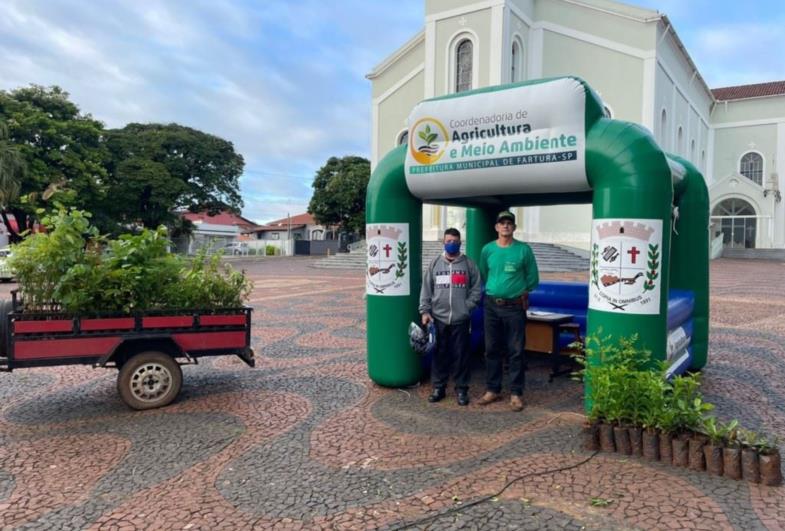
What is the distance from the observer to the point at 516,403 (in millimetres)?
5215

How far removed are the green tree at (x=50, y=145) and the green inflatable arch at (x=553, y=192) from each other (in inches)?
1071

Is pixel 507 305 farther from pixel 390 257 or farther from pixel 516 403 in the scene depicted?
pixel 390 257

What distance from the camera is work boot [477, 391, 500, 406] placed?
5.36 metres

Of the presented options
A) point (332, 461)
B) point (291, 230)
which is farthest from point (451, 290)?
point (291, 230)

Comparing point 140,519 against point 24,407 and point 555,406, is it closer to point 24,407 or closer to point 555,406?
point 24,407

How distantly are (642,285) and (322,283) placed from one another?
1607 centimetres

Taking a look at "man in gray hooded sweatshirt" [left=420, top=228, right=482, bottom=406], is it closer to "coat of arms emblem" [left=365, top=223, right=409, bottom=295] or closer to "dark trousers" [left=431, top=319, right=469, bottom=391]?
"dark trousers" [left=431, top=319, right=469, bottom=391]

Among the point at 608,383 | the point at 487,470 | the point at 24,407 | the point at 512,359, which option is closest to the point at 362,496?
the point at 487,470

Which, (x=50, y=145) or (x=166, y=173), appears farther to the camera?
(x=166, y=173)

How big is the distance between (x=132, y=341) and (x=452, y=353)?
3.15m

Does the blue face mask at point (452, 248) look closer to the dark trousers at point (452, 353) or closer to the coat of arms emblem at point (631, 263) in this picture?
the dark trousers at point (452, 353)

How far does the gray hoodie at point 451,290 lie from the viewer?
5387mm

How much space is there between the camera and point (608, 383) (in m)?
4.07

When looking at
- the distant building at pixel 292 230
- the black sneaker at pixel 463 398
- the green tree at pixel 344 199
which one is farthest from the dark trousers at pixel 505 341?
the distant building at pixel 292 230
